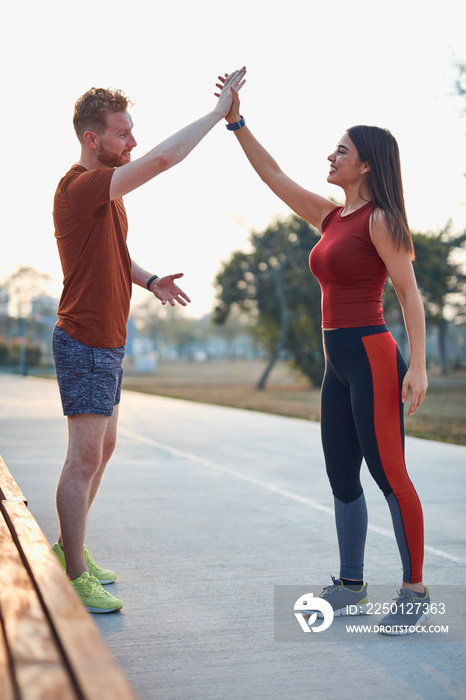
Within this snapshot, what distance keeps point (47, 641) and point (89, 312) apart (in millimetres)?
1804

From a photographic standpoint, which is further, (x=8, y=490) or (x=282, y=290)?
(x=282, y=290)

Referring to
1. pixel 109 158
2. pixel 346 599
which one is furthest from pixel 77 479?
pixel 109 158

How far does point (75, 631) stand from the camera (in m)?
1.59

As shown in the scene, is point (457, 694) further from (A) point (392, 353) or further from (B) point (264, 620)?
(A) point (392, 353)

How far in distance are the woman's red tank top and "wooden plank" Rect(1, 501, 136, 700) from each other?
1533mm

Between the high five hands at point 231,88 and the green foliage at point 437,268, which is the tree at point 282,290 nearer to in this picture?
the green foliage at point 437,268

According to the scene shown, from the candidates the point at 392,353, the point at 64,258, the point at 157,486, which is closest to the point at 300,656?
the point at 392,353

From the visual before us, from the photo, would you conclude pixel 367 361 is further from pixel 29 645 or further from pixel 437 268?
pixel 437 268

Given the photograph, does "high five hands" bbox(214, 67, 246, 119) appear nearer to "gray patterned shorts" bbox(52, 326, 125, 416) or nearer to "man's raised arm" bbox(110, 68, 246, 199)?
"man's raised arm" bbox(110, 68, 246, 199)

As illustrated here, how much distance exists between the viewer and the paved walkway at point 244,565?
270 centimetres

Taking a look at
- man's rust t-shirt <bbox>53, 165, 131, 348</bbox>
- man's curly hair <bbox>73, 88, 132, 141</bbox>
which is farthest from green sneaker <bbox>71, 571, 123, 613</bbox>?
man's curly hair <bbox>73, 88, 132, 141</bbox>

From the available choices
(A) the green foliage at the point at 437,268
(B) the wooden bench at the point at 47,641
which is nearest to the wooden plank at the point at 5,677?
(B) the wooden bench at the point at 47,641

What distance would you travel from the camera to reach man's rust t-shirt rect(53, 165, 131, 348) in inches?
126

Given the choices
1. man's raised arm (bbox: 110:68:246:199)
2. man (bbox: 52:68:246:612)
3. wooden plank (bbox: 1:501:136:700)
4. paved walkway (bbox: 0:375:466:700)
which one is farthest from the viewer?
man (bbox: 52:68:246:612)
